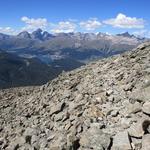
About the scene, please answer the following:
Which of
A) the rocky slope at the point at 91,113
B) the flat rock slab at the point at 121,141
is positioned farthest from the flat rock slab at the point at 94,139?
the flat rock slab at the point at 121,141

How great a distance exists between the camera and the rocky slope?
50.6ft

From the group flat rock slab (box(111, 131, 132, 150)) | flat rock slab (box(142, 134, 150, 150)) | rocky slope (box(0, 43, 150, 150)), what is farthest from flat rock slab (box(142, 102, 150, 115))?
flat rock slab (box(142, 134, 150, 150))

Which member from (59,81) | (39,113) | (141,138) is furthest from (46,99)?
(141,138)

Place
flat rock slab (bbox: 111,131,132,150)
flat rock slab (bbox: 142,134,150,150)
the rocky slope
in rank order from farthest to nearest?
the rocky slope → flat rock slab (bbox: 111,131,132,150) → flat rock slab (bbox: 142,134,150,150)

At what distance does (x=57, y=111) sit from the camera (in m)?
20.2

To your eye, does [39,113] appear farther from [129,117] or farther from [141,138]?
[141,138]

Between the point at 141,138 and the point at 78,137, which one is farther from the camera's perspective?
the point at 78,137

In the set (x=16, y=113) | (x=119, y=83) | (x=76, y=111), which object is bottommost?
(x=16, y=113)

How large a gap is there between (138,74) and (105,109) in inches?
130

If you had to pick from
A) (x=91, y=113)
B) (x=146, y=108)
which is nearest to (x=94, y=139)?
(x=91, y=113)

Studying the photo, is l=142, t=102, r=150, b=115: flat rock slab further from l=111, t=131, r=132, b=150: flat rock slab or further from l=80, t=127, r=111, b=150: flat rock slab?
l=80, t=127, r=111, b=150: flat rock slab

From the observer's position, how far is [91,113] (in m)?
18.0

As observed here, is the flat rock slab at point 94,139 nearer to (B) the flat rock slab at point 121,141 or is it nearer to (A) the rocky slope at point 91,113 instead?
(A) the rocky slope at point 91,113

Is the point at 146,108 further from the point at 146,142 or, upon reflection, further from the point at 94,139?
the point at 94,139
